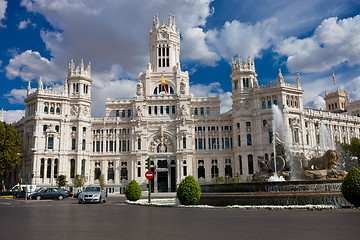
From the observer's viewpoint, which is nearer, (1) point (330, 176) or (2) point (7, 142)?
(1) point (330, 176)

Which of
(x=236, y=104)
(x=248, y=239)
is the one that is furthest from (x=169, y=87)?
(x=248, y=239)

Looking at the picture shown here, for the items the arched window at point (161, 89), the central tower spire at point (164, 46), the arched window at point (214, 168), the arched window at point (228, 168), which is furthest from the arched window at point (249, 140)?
the central tower spire at point (164, 46)

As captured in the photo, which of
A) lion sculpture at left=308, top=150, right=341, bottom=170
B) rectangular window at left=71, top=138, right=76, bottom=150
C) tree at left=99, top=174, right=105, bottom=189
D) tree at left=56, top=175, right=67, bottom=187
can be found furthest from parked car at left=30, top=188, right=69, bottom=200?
lion sculpture at left=308, top=150, right=341, bottom=170

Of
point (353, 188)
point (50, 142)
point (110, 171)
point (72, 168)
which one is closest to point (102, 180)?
point (110, 171)

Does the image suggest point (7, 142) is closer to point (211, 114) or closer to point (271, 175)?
point (211, 114)

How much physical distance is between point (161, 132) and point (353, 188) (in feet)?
193

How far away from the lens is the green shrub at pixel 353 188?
65.6 ft

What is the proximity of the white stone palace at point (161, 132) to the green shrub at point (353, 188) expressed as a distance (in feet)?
163

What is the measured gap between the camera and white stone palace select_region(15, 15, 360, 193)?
7219 centimetres

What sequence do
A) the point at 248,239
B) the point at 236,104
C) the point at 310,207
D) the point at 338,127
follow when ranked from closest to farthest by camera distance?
the point at 248,239 → the point at 310,207 → the point at 236,104 → the point at 338,127

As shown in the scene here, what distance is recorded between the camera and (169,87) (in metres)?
84.9

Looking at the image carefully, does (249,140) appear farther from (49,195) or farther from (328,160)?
(49,195)

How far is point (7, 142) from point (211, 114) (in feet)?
147

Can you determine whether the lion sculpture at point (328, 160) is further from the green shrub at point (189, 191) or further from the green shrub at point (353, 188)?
the green shrub at point (189, 191)
